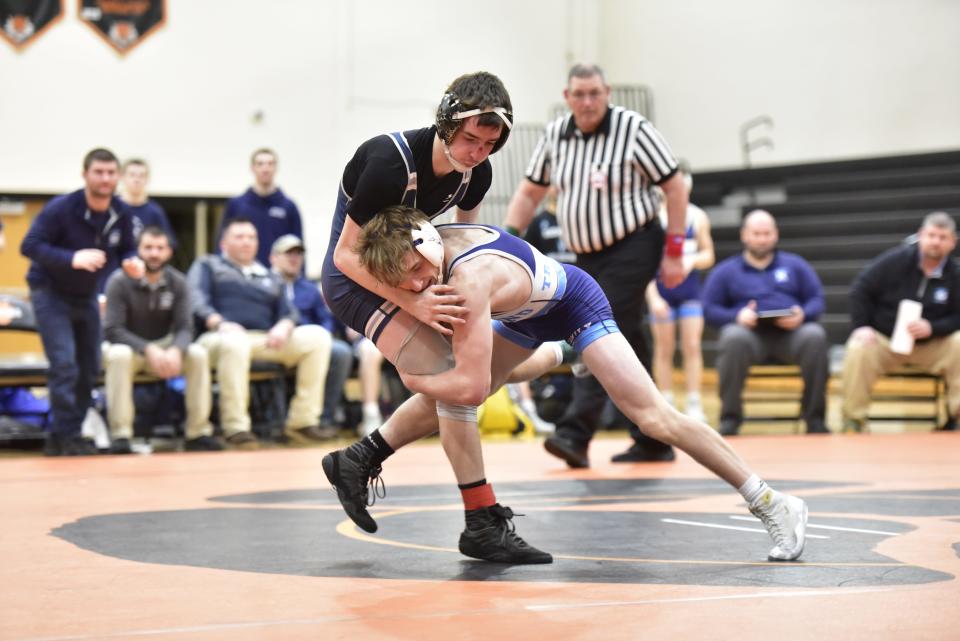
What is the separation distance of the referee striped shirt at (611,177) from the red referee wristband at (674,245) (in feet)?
0.38

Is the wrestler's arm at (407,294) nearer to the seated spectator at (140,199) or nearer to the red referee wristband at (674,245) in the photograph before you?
the red referee wristband at (674,245)

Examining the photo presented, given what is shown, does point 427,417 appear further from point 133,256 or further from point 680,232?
point 133,256

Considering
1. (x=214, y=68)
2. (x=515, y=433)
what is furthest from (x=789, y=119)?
(x=515, y=433)

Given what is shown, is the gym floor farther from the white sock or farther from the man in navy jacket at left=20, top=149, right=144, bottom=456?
the man in navy jacket at left=20, top=149, right=144, bottom=456

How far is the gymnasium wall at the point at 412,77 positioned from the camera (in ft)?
36.7

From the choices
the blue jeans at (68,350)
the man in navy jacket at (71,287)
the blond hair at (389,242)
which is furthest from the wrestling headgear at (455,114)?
the blue jeans at (68,350)

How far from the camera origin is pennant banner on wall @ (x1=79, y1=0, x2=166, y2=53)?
440 inches

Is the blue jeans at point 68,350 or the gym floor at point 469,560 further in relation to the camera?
the blue jeans at point 68,350

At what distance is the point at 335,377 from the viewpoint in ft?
23.3

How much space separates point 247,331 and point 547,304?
13.9 feet

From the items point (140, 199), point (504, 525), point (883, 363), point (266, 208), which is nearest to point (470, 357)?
point (504, 525)

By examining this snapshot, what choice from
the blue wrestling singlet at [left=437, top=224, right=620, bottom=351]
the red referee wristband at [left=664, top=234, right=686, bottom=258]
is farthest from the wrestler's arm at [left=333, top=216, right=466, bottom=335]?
the red referee wristband at [left=664, top=234, right=686, bottom=258]

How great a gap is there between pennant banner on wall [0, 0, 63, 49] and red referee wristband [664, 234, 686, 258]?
8130 mm

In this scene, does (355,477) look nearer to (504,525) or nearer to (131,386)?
(504,525)
